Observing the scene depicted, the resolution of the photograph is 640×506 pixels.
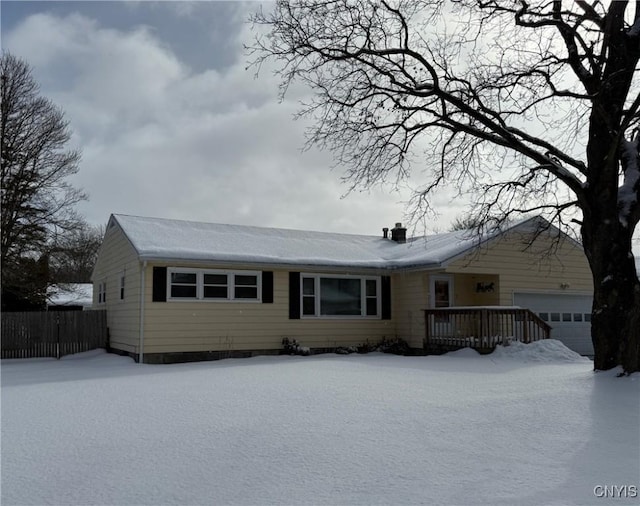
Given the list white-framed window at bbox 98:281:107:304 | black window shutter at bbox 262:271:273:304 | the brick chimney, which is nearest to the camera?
black window shutter at bbox 262:271:273:304

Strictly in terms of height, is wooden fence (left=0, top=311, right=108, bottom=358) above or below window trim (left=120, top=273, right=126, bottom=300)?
below

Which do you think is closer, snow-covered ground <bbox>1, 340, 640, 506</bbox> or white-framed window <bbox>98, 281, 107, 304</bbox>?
snow-covered ground <bbox>1, 340, 640, 506</bbox>

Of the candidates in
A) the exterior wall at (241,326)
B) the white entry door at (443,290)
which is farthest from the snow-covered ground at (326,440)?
the white entry door at (443,290)

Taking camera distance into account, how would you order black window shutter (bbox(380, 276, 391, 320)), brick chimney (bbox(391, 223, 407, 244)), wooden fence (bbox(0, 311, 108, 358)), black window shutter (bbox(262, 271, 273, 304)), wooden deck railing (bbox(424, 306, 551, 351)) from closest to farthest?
wooden deck railing (bbox(424, 306, 551, 351)) < black window shutter (bbox(262, 271, 273, 304)) < wooden fence (bbox(0, 311, 108, 358)) < black window shutter (bbox(380, 276, 391, 320)) < brick chimney (bbox(391, 223, 407, 244))

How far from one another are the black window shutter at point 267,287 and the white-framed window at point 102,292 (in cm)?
691

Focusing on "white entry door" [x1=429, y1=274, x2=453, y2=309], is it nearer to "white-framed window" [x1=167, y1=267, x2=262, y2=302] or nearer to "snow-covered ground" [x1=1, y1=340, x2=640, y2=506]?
"white-framed window" [x1=167, y1=267, x2=262, y2=302]

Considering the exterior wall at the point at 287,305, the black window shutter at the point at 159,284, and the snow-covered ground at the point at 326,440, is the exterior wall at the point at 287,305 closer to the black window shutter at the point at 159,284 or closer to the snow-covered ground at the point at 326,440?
the black window shutter at the point at 159,284

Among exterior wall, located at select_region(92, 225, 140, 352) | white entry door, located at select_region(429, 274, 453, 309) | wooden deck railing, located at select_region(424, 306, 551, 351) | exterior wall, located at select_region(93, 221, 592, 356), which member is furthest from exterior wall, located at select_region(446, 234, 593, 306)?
exterior wall, located at select_region(92, 225, 140, 352)

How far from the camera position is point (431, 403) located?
7969 mm

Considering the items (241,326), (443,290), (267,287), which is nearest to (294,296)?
(267,287)

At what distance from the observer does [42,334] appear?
58.7 feet

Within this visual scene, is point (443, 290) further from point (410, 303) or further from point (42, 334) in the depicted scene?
point (42, 334)

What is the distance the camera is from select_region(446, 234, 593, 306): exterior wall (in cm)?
1814

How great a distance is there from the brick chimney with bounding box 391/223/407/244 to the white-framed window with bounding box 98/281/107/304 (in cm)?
1157
